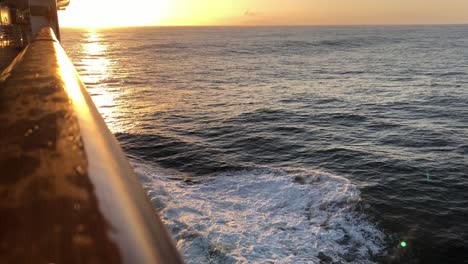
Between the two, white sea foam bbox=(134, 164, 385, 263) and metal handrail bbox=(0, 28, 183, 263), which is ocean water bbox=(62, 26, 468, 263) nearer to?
white sea foam bbox=(134, 164, 385, 263)

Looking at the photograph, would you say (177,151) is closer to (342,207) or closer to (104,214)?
(342,207)

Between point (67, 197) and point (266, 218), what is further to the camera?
point (266, 218)

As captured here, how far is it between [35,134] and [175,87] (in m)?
37.7

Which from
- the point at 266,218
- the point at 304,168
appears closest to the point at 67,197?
the point at 266,218

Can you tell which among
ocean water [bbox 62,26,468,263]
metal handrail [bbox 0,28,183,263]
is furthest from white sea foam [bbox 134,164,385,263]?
metal handrail [bbox 0,28,183,263]

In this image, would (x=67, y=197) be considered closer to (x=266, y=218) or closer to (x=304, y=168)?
(x=266, y=218)

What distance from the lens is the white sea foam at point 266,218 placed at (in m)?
9.56

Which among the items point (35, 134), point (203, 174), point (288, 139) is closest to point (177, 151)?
point (203, 174)

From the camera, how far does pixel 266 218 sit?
1142cm

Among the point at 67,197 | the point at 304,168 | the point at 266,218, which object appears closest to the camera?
the point at 67,197

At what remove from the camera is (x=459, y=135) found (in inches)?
805

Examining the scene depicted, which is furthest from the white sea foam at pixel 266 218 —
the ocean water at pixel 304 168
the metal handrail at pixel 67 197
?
the metal handrail at pixel 67 197

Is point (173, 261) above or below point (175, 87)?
above

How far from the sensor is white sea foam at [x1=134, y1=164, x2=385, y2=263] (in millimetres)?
9562
